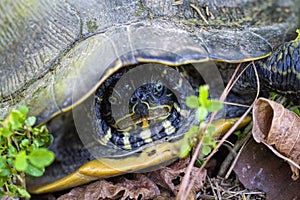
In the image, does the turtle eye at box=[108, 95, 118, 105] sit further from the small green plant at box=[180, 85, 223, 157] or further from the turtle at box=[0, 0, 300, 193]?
the small green plant at box=[180, 85, 223, 157]

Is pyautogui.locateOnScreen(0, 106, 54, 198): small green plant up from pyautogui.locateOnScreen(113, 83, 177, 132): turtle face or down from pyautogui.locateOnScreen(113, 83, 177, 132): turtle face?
up

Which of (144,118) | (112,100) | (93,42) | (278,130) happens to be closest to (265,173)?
(278,130)

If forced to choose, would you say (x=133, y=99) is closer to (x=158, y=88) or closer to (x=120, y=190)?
(x=158, y=88)

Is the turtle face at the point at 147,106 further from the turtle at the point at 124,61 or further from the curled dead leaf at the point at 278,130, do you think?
the curled dead leaf at the point at 278,130

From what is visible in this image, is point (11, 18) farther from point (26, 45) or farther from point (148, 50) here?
point (148, 50)

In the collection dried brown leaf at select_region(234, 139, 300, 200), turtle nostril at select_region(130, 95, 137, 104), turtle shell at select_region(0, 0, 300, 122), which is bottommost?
dried brown leaf at select_region(234, 139, 300, 200)

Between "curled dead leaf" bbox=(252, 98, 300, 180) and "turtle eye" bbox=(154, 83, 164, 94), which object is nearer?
"curled dead leaf" bbox=(252, 98, 300, 180)

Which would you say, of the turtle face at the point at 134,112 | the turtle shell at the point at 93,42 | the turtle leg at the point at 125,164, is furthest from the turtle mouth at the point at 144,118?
the turtle shell at the point at 93,42

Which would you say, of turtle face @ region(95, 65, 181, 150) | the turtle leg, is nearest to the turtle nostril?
turtle face @ region(95, 65, 181, 150)
